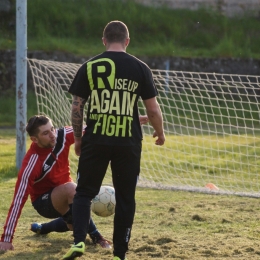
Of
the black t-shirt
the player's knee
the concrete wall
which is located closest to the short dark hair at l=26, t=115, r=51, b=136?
the player's knee

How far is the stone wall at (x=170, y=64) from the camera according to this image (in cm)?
2058

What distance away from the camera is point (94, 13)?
82.4 feet

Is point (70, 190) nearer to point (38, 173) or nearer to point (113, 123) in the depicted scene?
point (38, 173)

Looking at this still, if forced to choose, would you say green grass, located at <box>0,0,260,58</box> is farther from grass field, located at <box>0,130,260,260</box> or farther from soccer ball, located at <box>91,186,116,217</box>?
soccer ball, located at <box>91,186,116,217</box>

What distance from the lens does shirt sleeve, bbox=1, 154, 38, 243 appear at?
491 centimetres

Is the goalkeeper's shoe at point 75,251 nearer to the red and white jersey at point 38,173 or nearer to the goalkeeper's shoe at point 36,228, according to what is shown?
the red and white jersey at point 38,173

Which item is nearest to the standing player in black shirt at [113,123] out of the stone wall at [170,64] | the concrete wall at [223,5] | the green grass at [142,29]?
the stone wall at [170,64]

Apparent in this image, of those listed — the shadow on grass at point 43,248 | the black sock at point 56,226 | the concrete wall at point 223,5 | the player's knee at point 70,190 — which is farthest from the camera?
the concrete wall at point 223,5

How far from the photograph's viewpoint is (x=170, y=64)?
22.2 meters

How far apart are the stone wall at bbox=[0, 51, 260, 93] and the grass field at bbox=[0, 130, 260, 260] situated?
1254 centimetres

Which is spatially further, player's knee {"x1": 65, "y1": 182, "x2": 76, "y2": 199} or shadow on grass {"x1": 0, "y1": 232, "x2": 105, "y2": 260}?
player's knee {"x1": 65, "y1": 182, "x2": 76, "y2": 199}

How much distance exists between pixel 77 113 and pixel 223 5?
76.4ft

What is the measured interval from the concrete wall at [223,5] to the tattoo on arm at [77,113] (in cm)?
2250

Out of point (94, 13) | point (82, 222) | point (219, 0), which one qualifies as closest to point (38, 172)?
point (82, 222)
